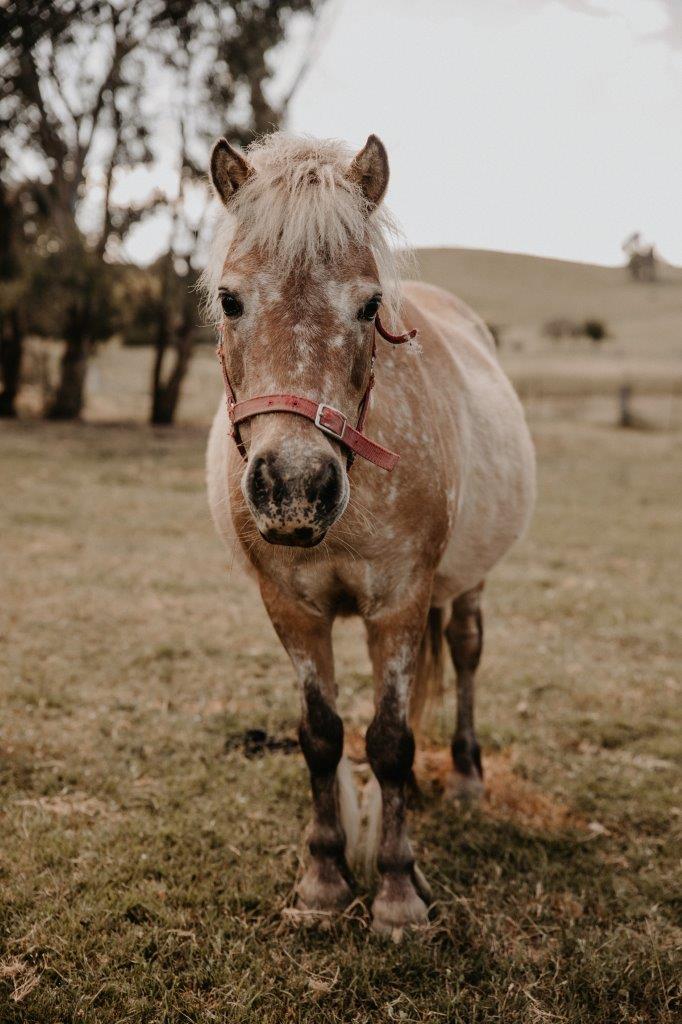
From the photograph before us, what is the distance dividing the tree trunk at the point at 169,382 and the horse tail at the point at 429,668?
16.6m

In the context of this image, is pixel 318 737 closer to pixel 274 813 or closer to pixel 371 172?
pixel 274 813

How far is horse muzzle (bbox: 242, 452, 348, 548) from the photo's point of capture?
197 cm

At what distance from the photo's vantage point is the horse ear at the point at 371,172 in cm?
234

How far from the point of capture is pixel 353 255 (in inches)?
88.7

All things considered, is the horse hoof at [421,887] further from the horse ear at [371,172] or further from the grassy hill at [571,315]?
the grassy hill at [571,315]

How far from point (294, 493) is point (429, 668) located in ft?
6.90

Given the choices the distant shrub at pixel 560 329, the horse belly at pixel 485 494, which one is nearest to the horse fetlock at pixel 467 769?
the horse belly at pixel 485 494

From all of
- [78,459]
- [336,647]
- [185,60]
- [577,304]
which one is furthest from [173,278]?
[577,304]

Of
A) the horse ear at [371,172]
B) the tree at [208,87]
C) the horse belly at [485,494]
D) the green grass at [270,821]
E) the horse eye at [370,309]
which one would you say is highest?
the tree at [208,87]

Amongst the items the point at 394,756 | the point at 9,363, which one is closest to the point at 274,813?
the point at 394,756

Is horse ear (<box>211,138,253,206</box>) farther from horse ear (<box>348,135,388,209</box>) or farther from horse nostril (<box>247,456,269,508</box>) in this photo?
horse nostril (<box>247,456,269,508</box>)

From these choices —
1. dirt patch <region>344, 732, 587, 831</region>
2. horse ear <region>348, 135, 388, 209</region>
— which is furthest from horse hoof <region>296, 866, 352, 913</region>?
horse ear <region>348, 135, 388, 209</region>

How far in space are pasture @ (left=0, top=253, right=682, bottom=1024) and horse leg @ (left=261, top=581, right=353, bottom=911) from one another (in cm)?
12

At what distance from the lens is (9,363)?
19.0 m
